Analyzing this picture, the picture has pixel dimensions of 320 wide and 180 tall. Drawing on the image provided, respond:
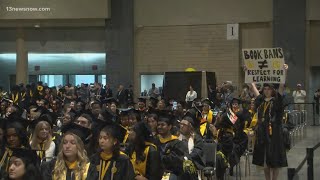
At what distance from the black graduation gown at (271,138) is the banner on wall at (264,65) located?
616mm

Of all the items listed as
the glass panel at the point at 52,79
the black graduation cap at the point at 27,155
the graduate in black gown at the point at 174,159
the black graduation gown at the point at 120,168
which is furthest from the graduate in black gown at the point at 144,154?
the glass panel at the point at 52,79

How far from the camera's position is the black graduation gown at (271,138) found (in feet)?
28.1

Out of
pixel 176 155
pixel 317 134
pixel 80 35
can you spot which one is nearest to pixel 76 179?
pixel 176 155

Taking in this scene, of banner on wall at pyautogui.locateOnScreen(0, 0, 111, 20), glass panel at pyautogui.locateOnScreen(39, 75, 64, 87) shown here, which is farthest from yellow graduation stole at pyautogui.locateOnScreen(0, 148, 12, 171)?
glass panel at pyautogui.locateOnScreen(39, 75, 64, 87)

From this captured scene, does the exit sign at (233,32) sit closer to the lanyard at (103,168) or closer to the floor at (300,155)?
the floor at (300,155)

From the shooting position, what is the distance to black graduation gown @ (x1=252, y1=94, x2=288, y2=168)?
28.1 ft

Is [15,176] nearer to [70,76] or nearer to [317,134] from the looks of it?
A: [317,134]

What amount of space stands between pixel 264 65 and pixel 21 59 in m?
20.9

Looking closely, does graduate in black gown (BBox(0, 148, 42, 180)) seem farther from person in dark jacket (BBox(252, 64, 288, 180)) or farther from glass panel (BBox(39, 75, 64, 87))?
glass panel (BBox(39, 75, 64, 87))

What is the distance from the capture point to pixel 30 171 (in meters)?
5.56

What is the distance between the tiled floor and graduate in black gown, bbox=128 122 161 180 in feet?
6.39

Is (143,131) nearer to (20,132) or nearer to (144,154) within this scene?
(144,154)

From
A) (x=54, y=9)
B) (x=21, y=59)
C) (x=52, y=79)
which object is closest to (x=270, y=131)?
(x=54, y=9)

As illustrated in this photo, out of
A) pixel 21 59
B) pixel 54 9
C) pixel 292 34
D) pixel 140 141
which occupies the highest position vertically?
pixel 54 9
